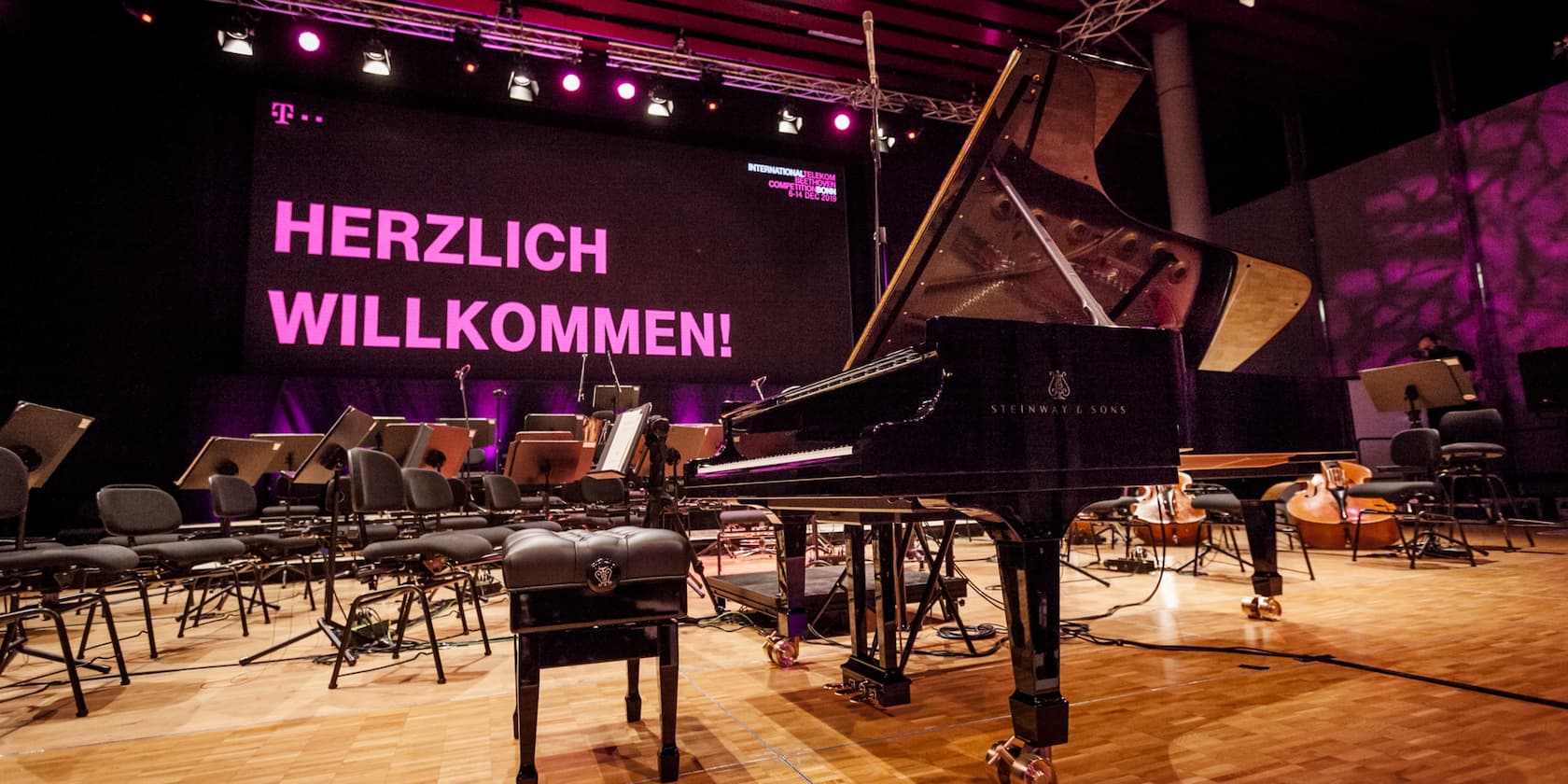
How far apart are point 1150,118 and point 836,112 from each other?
4.46 metres

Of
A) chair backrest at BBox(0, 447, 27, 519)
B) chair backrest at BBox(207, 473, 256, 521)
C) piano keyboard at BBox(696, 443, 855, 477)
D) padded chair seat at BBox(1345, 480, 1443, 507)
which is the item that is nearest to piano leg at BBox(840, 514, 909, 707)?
piano keyboard at BBox(696, 443, 855, 477)

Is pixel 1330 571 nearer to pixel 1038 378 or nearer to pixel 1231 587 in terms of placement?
pixel 1231 587

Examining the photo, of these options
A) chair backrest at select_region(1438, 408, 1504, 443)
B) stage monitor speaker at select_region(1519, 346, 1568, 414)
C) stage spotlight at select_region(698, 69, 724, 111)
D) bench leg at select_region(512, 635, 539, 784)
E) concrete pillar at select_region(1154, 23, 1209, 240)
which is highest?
stage spotlight at select_region(698, 69, 724, 111)

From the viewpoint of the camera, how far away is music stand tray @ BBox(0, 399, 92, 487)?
330 cm

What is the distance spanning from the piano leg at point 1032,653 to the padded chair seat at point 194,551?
384cm

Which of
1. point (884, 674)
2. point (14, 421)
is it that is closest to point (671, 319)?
point (14, 421)

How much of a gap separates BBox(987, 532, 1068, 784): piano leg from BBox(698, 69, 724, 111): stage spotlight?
837cm

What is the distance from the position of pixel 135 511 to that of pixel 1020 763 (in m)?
4.36

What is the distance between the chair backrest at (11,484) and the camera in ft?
8.95

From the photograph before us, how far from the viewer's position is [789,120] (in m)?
9.62

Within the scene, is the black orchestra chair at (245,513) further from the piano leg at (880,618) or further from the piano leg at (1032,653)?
the piano leg at (1032,653)

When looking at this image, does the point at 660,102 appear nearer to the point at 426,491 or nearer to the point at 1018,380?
the point at 426,491

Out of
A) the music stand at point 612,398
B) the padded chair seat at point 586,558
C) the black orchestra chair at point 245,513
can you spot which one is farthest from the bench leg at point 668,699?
the music stand at point 612,398

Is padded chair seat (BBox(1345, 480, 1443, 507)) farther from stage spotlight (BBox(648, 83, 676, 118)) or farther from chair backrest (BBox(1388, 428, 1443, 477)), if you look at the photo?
stage spotlight (BBox(648, 83, 676, 118))
